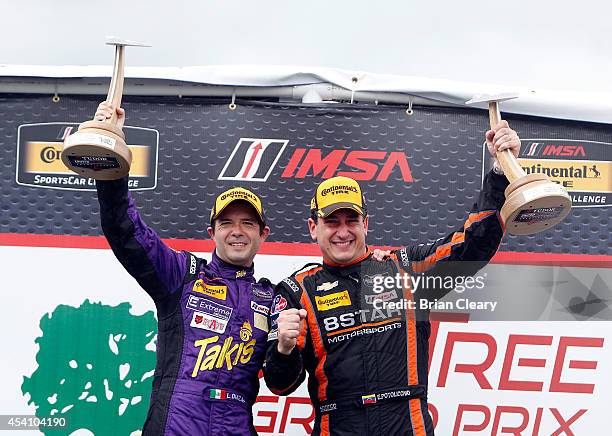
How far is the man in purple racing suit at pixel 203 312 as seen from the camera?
3021 millimetres

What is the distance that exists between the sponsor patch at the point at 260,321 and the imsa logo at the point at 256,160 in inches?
26.3

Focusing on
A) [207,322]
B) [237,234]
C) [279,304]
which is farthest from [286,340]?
[237,234]

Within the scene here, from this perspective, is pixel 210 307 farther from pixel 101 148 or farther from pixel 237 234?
pixel 101 148

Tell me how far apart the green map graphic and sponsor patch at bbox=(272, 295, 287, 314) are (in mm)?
675

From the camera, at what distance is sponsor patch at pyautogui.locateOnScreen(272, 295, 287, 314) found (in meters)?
3.09

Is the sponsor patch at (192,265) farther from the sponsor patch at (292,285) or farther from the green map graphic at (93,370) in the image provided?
the green map graphic at (93,370)

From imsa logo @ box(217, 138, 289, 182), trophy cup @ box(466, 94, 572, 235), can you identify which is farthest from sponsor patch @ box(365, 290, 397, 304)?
imsa logo @ box(217, 138, 289, 182)

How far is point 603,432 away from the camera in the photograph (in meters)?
3.54

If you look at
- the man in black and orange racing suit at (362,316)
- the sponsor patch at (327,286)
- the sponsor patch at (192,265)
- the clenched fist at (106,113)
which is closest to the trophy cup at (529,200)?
the man in black and orange racing suit at (362,316)

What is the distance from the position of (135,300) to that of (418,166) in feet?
4.23

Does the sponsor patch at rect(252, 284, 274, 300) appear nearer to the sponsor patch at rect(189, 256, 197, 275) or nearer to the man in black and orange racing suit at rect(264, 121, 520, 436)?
the man in black and orange racing suit at rect(264, 121, 520, 436)

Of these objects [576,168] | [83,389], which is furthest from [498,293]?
[83,389]

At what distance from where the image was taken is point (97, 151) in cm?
271

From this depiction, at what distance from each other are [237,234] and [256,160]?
489mm
